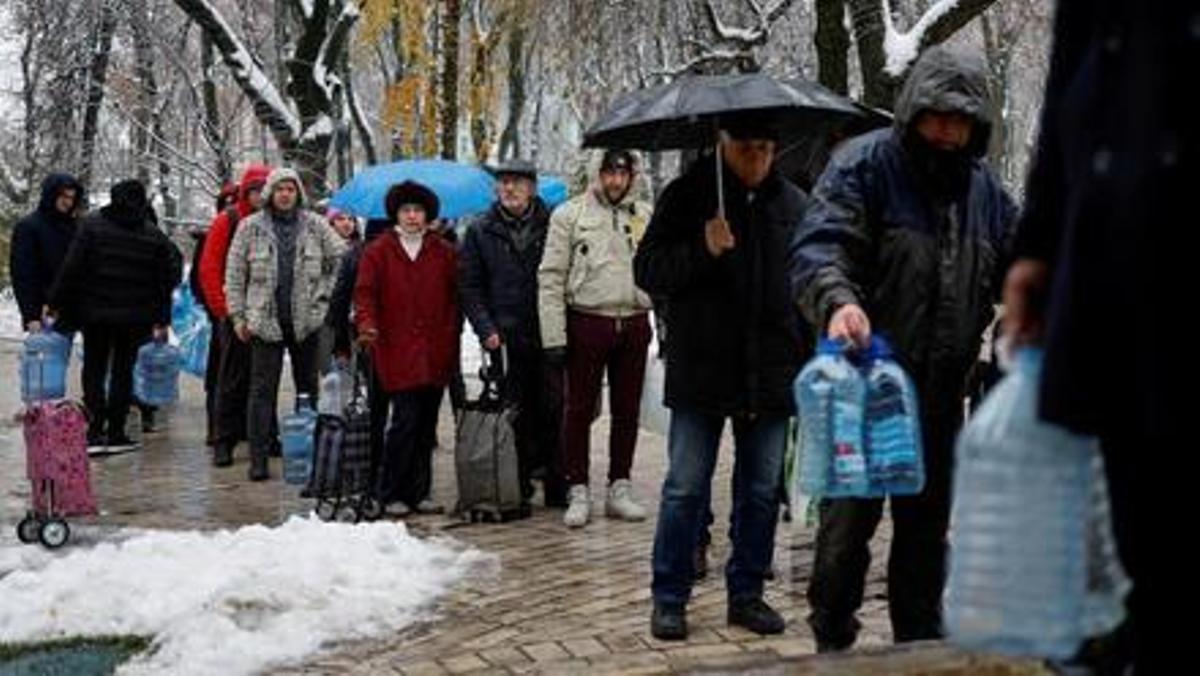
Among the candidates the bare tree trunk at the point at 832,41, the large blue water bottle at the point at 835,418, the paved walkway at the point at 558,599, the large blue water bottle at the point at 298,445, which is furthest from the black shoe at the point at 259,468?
the large blue water bottle at the point at 835,418

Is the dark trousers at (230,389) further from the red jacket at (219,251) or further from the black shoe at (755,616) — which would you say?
the black shoe at (755,616)

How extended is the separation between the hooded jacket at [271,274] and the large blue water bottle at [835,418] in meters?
6.01

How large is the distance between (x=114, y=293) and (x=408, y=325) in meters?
3.49

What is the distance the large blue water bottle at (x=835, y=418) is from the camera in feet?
13.1

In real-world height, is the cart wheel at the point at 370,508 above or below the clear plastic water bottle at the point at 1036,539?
below

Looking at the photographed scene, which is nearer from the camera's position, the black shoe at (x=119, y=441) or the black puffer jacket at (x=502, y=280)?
the black puffer jacket at (x=502, y=280)

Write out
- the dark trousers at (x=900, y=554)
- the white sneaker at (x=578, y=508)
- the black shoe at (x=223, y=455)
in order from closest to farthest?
the dark trousers at (x=900, y=554), the white sneaker at (x=578, y=508), the black shoe at (x=223, y=455)

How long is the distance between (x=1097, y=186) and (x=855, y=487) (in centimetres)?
224

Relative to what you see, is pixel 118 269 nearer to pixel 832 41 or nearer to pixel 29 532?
pixel 29 532

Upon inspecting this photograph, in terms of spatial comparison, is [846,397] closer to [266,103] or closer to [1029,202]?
[1029,202]

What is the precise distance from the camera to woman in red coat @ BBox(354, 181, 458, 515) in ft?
26.7

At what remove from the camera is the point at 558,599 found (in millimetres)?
6211

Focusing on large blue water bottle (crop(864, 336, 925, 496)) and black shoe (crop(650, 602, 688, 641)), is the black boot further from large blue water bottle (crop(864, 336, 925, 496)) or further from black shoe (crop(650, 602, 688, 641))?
large blue water bottle (crop(864, 336, 925, 496))

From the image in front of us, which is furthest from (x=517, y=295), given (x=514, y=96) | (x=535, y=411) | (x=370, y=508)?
(x=514, y=96)
